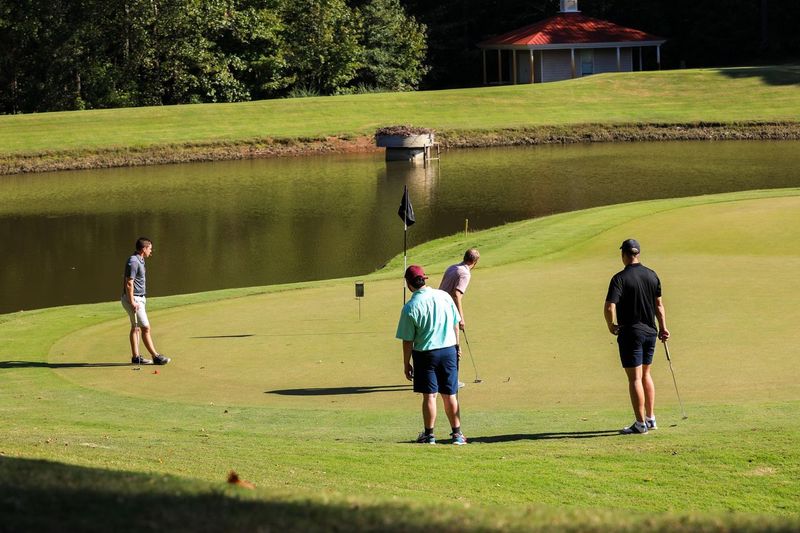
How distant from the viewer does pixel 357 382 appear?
43.3ft

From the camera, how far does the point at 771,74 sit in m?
65.9

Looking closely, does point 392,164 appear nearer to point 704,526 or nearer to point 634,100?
point 634,100

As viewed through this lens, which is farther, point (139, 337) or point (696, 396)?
point (139, 337)

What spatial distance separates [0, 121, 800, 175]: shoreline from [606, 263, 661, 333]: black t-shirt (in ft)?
148

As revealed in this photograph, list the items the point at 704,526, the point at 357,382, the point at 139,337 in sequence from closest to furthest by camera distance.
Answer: the point at 704,526 < the point at 357,382 < the point at 139,337

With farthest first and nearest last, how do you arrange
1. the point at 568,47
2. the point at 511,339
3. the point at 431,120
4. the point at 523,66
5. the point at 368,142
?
1. the point at 523,66
2. the point at 568,47
3. the point at 431,120
4. the point at 368,142
5. the point at 511,339

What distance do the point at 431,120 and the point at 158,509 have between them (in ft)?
178

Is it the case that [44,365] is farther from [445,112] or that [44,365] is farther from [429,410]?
[445,112]

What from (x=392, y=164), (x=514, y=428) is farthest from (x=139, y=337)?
(x=392, y=164)

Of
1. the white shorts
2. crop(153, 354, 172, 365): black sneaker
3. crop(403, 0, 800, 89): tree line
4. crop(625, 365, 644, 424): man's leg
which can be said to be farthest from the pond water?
crop(403, 0, 800, 89): tree line

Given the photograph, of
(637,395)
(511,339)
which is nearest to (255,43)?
(511,339)

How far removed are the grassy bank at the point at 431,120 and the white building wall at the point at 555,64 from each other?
27.8 ft

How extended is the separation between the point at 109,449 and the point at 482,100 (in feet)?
179

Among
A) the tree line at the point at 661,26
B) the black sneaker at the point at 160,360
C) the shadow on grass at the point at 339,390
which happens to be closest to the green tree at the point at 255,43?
the tree line at the point at 661,26
